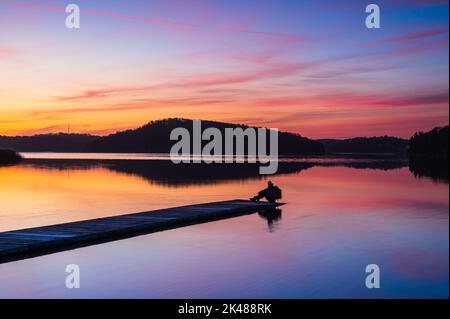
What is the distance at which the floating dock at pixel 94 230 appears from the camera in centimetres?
1548

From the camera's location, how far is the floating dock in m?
15.5

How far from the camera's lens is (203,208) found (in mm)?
25547

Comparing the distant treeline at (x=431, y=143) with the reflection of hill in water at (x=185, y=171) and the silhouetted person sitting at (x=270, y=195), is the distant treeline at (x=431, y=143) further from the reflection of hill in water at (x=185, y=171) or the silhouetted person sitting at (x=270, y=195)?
the silhouetted person sitting at (x=270, y=195)

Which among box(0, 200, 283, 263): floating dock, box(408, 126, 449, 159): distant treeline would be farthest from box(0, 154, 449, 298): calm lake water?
box(408, 126, 449, 159): distant treeline

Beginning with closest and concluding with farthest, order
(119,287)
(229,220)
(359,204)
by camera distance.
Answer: (119,287) → (229,220) → (359,204)

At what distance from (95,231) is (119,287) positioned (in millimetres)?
5152

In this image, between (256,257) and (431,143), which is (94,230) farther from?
(431,143)

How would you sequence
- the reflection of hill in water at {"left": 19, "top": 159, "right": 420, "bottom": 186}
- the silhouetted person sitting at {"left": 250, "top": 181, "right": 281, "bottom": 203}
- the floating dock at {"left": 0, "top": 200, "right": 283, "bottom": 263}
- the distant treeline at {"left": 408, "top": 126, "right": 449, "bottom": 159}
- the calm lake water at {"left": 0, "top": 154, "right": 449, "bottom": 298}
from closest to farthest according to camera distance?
the calm lake water at {"left": 0, "top": 154, "right": 449, "bottom": 298} → the floating dock at {"left": 0, "top": 200, "right": 283, "bottom": 263} → the silhouetted person sitting at {"left": 250, "top": 181, "right": 281, "bottom": 203} → the reflection of hill in water at {"left": 19, "top": 159, "right": 420, "bottom": 186} → the distant treeline at {"left": 408, "top": 126, "right": 449, "bottom": 159}

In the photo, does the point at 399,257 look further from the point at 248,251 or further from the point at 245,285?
the point at 245,285

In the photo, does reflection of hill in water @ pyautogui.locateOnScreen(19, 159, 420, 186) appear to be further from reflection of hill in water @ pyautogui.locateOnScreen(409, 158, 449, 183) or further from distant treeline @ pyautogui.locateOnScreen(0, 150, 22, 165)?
distant treeline @ pyautogui.locateOnScreen(0, 150, 22, 165)

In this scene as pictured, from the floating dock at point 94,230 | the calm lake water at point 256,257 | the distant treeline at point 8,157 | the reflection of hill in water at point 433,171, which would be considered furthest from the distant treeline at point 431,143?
the floating dock at point 94,230

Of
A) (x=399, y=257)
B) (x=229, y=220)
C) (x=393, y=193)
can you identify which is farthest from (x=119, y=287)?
(x=393, y=193)

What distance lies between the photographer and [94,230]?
59.6 ft
